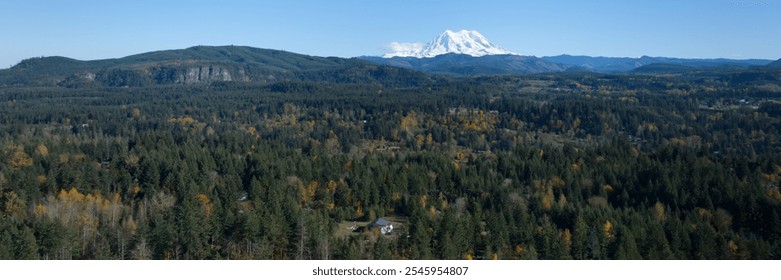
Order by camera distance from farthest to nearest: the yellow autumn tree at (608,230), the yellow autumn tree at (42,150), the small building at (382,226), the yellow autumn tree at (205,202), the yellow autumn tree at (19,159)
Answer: the yellow autumn tree at (42,150) < the yellow autumn tree at (19,159) < the yellow autumn tree at (205,202) < the small building at (382,226) < the yellow autumn tree at (608,230)

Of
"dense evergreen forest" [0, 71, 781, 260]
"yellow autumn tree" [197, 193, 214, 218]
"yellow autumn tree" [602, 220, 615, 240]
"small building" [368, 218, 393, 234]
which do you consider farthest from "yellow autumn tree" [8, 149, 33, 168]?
"yellow autumn tree" [602, 220, 615, 240]

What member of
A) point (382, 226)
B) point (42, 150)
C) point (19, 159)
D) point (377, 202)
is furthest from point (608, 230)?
point (42, 150)

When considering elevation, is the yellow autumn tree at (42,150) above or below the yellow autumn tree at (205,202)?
above

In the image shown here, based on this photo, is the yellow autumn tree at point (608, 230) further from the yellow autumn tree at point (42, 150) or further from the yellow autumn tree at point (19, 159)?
the yellow autumn tree at point (42, 150)

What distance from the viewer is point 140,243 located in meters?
45.2

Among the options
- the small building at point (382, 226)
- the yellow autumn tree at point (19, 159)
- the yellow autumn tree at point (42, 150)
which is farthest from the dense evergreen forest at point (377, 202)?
the small building at point (382, 226)

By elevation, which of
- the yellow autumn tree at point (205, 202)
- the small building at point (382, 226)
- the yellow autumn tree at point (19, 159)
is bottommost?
the small building at point (382, 226)

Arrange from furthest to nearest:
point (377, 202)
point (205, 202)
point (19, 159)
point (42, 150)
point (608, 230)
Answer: point (42, 150) → point (19, 159) → point (377, 202) → point (205, 202) → point (608, 230)

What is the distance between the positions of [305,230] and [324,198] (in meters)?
19.7

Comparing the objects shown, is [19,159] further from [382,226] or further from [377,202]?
[382,226]

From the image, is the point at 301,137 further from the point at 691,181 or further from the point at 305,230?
the point at 305,230

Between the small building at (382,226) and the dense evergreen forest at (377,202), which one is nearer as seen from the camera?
the dense evergreen forest at (377,202)

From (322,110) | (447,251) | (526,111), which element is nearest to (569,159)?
(447,251)

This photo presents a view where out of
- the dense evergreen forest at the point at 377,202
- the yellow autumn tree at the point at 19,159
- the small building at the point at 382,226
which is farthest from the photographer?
the yellow autumn tree at the point at 19,159
